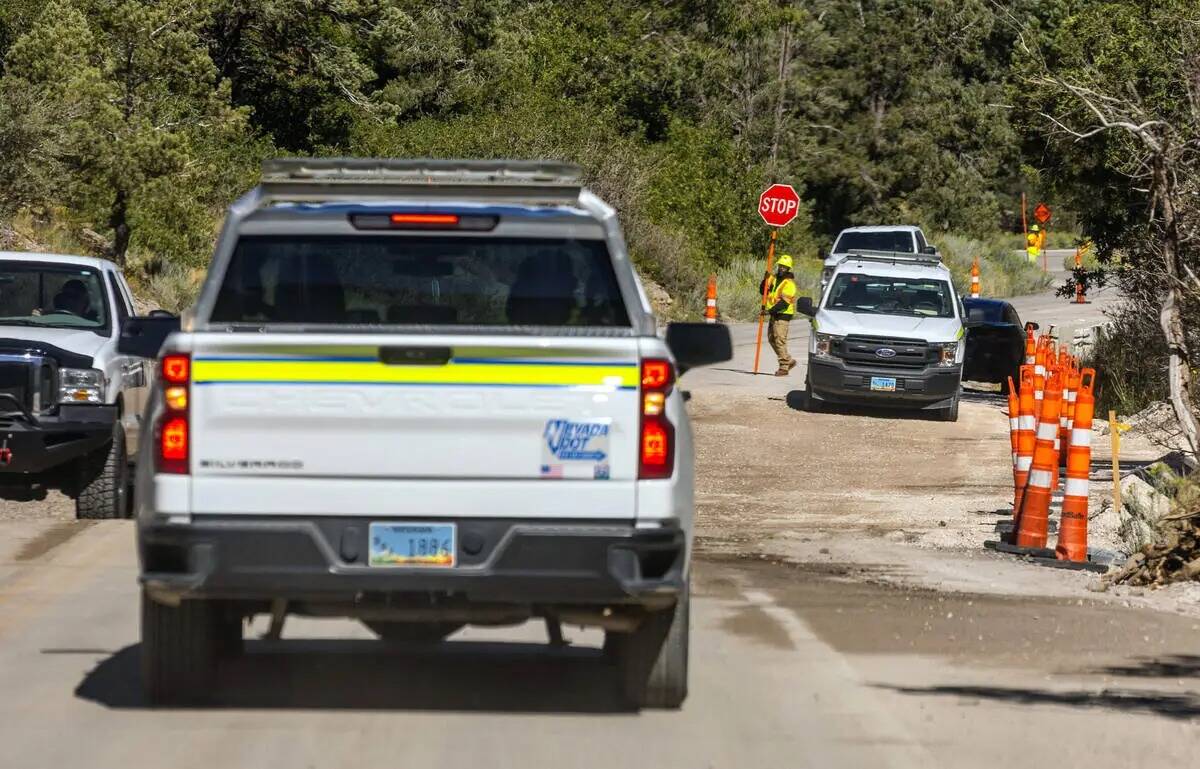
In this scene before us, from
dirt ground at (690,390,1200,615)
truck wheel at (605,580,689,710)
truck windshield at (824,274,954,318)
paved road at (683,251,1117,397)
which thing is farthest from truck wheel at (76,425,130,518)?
paved road at (683,251,1117,397)

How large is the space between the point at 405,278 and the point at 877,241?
108 ft

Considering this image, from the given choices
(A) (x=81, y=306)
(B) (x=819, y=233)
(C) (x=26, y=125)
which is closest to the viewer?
(A) (x=81, y=306)

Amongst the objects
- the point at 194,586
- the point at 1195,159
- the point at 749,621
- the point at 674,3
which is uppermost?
the point at 674,3

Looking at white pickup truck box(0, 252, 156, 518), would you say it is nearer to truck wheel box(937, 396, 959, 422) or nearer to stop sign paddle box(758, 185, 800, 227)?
truck wheel box(937, 396, 959, 422)

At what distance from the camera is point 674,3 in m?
59.5

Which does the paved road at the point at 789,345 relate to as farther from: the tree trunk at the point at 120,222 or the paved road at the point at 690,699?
the paved road at the point at 690,699

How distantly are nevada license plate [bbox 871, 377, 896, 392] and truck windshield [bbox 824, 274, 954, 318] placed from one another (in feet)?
4.56

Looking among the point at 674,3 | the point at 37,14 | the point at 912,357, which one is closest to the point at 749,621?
the point at 912,357

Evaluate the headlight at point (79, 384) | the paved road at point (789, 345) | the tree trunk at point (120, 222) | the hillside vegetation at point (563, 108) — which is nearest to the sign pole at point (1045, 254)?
the hillside vegetation at point (563, 108)

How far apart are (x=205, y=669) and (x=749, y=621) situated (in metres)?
3.41

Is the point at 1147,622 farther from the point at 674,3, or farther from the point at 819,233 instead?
the point at 819,233

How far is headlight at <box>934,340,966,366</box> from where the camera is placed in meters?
24.0

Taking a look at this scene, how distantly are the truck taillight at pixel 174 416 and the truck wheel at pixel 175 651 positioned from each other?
0.85m

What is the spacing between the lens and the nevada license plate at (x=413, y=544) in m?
6.76
